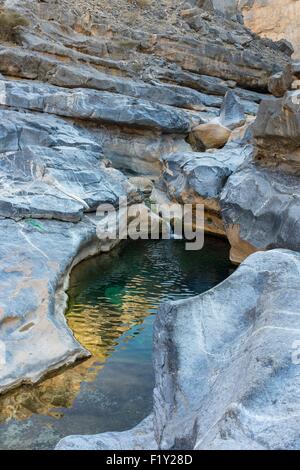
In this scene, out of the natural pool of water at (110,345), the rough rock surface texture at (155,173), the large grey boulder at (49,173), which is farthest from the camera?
the large grey boulder at (49,173)

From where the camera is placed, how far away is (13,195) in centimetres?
1119

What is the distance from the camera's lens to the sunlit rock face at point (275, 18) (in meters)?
51.9

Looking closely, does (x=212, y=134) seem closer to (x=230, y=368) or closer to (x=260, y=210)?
(x=260, y=210)

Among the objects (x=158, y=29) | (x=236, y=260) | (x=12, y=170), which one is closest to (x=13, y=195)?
(x=12, y=170)

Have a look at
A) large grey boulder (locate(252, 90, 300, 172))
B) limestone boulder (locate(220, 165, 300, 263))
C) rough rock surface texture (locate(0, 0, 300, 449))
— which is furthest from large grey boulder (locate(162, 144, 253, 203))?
large grey boulder (locate(252, 90, 300, 172))

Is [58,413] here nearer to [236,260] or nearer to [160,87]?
[236,260]

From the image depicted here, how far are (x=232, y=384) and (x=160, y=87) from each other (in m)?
21.4

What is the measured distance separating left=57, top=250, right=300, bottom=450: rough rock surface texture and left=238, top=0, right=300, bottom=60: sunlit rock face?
53.0 meters

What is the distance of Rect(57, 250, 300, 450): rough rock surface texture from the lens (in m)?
3.54

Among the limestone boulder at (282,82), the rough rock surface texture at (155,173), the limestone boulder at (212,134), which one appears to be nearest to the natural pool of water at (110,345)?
the rough rock surface texture at (155,173)

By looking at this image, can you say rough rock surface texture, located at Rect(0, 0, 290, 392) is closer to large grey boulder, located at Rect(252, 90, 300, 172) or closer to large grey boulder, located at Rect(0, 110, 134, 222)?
large grey boulder, located at Rect(0, 110, 134, 222)

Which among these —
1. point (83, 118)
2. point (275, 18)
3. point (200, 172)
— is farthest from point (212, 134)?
point (275, 18)

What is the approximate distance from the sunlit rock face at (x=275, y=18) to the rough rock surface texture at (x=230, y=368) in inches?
2086

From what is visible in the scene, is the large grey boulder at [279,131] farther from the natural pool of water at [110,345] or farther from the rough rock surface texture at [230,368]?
the rough rock surface texture at [230,368]
